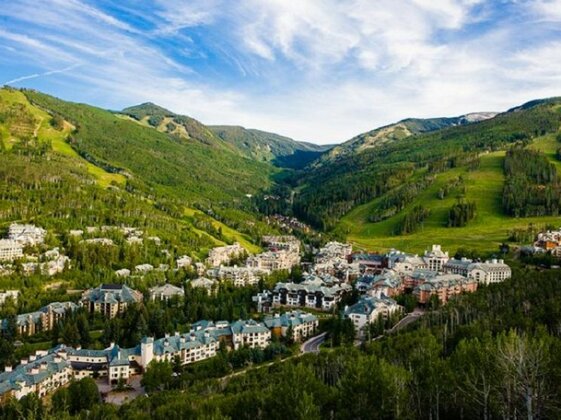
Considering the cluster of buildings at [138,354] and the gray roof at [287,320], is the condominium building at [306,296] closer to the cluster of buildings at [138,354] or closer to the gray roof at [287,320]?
the gray roof at [287,320]

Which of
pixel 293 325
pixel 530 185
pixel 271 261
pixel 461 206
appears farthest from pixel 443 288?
pixel 530 185

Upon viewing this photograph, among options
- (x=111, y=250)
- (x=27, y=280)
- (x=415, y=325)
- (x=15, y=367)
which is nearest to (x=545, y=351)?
(x=415, y=325)

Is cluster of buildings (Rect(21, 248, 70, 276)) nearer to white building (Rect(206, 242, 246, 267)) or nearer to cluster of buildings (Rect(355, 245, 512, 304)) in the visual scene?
white building (Rect(206, 242, 246, 267))

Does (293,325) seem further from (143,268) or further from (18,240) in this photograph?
(18,240)

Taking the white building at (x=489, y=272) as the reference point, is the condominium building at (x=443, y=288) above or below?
below

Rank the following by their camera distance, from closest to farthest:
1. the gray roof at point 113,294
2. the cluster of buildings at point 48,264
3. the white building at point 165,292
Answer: the gray roof at point 113,294, the white building at point 165,292, the cluster of buildings at point 48,264

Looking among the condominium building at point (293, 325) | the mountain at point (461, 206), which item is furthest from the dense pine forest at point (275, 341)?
the condominium building at point (293, 325)
